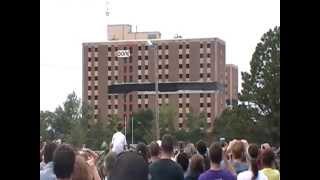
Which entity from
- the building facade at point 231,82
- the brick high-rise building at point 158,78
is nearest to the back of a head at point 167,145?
the brick high-rise building at point 158,78

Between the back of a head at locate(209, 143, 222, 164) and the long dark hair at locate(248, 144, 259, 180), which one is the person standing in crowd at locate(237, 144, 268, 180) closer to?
the long dark hair at locate(248, 144, 259, 180)

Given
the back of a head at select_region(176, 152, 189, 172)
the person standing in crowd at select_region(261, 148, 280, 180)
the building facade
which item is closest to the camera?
the person standing in crowd at select_region(261, 148, 280, 180)

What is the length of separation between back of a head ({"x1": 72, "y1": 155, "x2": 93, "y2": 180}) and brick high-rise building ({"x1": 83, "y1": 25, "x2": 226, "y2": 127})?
4675cm

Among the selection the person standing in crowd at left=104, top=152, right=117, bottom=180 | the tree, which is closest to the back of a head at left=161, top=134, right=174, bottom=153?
the person standing in crowd at left=104, top=152, right=117, bottom=180

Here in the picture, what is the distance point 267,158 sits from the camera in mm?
4215

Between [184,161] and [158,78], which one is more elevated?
[158,78]

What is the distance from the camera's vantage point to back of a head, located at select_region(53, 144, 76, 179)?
3.34 meters

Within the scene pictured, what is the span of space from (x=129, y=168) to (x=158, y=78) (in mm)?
53729

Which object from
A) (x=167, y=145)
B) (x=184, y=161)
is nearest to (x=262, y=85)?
(x=184, y=161)

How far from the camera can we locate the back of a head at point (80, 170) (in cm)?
338

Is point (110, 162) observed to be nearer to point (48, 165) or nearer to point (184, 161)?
point (48, 165)

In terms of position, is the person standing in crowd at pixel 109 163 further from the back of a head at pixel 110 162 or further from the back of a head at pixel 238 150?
the back of a head at pixel 238 150
